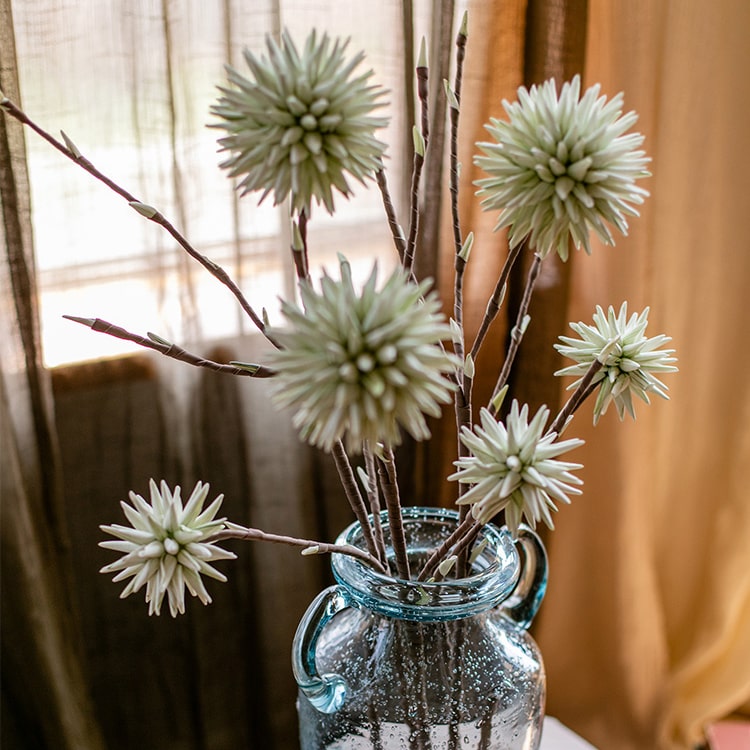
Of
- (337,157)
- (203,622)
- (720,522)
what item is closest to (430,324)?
(337,157)

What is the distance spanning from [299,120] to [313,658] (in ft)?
1.15

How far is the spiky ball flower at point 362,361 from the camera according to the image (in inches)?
14.9

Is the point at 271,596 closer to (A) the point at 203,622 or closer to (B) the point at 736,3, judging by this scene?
(A) the point at 203,622

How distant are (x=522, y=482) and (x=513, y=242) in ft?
0.40

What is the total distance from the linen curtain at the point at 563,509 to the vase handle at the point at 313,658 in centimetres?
47

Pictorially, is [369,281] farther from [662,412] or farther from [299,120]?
[662,412]

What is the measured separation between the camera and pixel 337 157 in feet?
1.38

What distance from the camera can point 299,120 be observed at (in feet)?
1.34

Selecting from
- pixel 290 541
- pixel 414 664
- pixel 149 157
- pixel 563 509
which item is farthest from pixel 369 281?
pixel 563 509

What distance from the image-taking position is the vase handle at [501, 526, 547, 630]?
2.26ft

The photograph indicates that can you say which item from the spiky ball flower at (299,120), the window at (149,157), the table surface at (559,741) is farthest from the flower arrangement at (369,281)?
the table surface at (559,741)

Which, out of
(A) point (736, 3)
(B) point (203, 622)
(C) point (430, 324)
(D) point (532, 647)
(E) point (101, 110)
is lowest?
(B) point (203, 622)

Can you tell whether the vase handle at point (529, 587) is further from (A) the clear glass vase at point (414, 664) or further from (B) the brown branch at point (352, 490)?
(B) the brown branch at point (352, 490)

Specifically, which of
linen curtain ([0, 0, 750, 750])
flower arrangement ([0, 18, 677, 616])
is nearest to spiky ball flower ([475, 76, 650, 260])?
flower arrangement ([0, 18, 677, 616])
